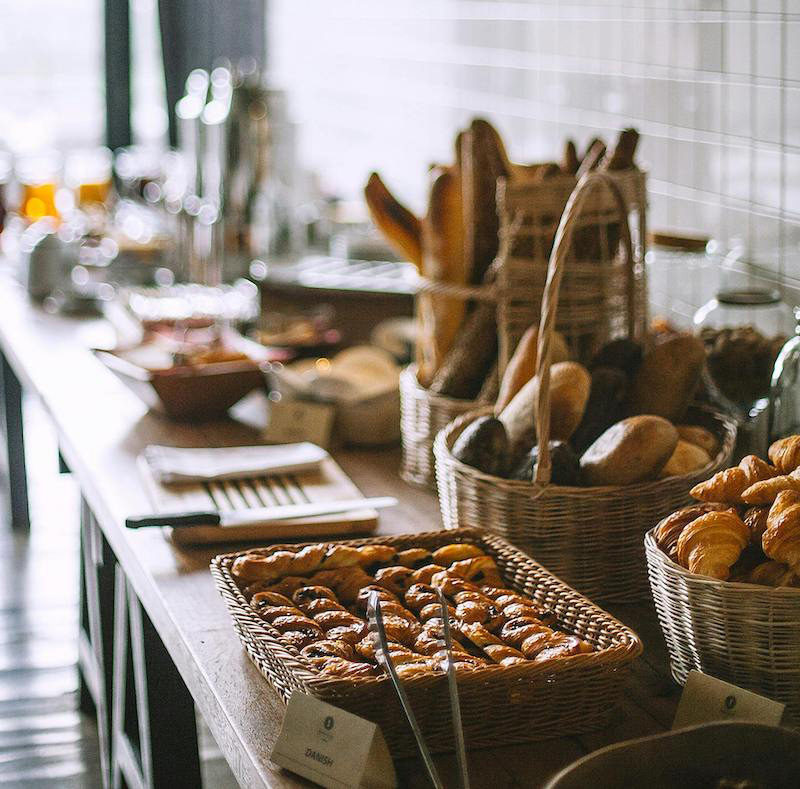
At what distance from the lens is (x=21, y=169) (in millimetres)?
4238

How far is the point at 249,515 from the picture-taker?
145 centimetres

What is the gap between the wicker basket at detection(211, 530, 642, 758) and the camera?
93cm

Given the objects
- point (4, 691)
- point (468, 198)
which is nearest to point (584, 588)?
point (468, 198)

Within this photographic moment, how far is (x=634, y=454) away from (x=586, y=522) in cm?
9

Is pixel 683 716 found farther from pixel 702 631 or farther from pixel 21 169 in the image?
pixel 21 169

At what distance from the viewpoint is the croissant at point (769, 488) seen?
39.6 inches

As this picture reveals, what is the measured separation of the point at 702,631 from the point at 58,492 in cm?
311

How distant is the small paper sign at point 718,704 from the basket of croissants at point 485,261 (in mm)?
666

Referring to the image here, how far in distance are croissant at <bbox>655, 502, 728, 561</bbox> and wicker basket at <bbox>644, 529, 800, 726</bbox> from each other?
0.02 m

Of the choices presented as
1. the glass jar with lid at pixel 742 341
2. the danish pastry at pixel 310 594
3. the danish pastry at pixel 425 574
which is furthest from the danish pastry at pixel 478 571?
the glass jar with lid at pixel 742 341

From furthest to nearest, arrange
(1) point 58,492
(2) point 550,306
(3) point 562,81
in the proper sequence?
(1) point 58,492
(3) point 562,81
(2) point 550,306

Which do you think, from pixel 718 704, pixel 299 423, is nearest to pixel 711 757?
pixel 718 704

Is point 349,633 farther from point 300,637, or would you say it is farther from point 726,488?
point 726,488

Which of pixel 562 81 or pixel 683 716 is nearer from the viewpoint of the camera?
pixel 683 716
